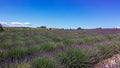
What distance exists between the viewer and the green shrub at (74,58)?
5.26 meters

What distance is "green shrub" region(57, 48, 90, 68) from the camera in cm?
526

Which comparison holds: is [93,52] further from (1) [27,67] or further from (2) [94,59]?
(1) [27,67]

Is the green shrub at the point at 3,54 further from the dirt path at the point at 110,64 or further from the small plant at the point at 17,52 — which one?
the dirt path at the point at 110,64

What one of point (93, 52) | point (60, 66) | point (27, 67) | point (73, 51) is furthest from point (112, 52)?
point (27, 67)

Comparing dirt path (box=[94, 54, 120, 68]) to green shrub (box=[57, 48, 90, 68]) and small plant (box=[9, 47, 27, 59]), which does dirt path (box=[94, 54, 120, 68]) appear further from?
small plant (box=[9, 47, 27, 59])

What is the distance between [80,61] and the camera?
5.39 m

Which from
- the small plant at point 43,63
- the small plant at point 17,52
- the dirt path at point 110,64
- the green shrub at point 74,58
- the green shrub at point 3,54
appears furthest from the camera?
the small plant at point 17,52

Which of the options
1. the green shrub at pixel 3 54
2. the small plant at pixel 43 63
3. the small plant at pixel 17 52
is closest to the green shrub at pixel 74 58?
the small plant at pixel 43 63

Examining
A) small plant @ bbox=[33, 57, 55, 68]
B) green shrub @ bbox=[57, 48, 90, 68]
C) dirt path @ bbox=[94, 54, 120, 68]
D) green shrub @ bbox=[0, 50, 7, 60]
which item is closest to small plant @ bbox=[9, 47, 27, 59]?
green shrub @ bbox=[0, 50, 7, 60]

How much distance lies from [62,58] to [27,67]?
1250mm

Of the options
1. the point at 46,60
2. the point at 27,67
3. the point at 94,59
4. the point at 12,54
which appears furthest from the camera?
the point at 12,54

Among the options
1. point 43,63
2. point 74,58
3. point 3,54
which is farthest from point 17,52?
point 43,63

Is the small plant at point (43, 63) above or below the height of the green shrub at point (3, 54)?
above

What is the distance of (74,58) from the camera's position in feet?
17.7
